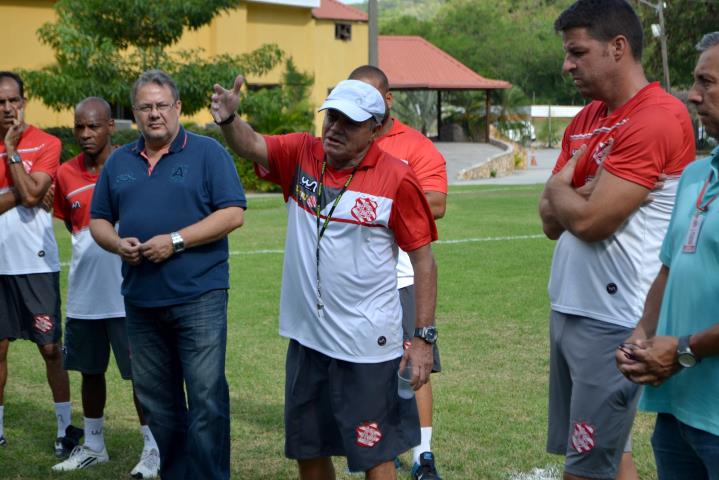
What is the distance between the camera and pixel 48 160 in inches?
284

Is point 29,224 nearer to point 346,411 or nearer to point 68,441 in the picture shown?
point 68,441

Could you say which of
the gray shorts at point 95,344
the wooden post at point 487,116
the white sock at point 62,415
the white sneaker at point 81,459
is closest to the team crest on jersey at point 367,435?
the gray shorts at point 95,344

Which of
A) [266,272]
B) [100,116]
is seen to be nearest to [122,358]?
[100,116]

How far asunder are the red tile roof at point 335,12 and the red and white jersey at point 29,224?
38.6 metres

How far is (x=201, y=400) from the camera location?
5723 millimetres

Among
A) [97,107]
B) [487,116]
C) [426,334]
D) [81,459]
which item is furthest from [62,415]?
[487,116]

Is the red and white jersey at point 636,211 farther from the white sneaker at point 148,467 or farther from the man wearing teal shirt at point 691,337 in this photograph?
the white sneaker at point 148,467

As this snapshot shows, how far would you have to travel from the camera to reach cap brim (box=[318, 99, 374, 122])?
15.7ft

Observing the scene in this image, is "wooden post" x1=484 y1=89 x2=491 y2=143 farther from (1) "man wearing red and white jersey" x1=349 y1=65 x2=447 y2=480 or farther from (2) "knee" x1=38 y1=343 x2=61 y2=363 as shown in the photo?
(1) "man wearing red and white jersey" x1=349 y1=65 x2=447 y2=480

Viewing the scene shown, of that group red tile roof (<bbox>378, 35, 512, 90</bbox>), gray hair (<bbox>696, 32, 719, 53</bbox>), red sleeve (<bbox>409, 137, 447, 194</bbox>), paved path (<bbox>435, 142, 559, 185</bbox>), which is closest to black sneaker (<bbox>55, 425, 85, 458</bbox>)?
red sleeve (<bbox>409, 137, 447, 194</bbox>)

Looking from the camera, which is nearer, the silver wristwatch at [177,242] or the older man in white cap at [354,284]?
the older man in white cap at [354,284]

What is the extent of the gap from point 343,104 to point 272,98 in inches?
1057

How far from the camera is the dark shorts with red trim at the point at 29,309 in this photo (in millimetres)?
7309

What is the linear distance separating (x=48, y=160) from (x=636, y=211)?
427 cm
